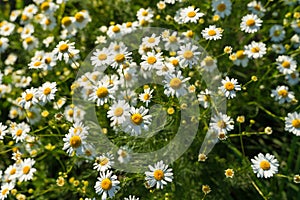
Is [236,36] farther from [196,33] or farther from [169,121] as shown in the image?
[169,121]

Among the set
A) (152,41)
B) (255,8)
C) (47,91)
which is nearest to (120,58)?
(152,41)

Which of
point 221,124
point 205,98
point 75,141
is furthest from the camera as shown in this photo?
point 205,98

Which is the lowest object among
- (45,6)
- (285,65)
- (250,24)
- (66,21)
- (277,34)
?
(285,65)

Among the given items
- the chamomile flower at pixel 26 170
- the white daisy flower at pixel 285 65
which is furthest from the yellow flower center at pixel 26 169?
the white daisy flower at pixel 285 65

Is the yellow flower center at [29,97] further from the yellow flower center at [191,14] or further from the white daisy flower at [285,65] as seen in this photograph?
the white daisy flower at [285,65]

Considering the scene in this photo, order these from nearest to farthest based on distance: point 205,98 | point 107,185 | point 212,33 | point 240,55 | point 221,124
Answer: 1. point 107,185
2. point 221,124
3. point 205,98
4. point 212,33
5. point 240,55

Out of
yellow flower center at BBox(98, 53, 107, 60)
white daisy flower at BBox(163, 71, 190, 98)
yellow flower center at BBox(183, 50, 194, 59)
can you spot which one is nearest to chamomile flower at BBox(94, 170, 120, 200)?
white daisy flower at BBox(163, 71, 190, 98)

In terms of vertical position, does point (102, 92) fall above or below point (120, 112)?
above

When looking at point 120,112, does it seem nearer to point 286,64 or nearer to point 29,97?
point 29,97
